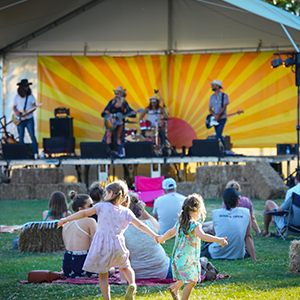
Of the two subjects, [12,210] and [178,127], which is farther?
[178,127]

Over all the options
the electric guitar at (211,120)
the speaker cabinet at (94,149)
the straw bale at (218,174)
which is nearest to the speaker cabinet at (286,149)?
the electric guitar at (211,120)

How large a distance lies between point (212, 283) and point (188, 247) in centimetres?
77

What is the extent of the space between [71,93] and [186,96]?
3.18 m

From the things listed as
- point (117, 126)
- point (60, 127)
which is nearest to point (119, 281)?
point (117, 126)

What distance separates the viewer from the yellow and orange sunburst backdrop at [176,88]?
13039 mm

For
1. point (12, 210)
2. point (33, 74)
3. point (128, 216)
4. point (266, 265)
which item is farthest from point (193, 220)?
point (33, 74)

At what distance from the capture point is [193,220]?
2.92 meters

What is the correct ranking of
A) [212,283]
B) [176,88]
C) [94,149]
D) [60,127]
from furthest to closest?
1. [176,88]
2. [60,127]
3. [94,149]
4. [212,283]

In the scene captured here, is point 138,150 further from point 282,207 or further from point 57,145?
point 282,207

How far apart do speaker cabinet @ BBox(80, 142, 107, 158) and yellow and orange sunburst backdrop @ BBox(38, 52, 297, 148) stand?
2864 millimetres

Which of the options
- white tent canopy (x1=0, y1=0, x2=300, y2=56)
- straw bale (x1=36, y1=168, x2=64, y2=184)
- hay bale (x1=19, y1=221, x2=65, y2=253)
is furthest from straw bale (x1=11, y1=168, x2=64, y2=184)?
hay bale (x1=19, y1=221, x2=65, y2=253)

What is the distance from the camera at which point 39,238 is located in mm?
4938

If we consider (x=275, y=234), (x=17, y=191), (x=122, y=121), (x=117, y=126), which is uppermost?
(x=122, y=121)

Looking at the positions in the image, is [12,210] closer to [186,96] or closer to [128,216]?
[128,216]
